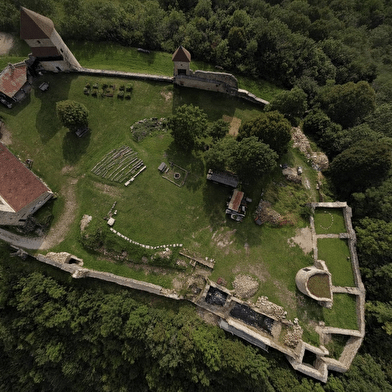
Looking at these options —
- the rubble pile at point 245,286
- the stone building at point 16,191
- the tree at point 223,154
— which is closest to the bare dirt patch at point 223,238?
the rubble pile at point 245,286

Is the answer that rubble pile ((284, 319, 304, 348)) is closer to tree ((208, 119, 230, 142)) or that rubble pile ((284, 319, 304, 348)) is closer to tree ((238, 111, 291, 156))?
tree ((238, 111, 291, 156))

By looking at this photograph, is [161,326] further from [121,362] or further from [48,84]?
[48,84]

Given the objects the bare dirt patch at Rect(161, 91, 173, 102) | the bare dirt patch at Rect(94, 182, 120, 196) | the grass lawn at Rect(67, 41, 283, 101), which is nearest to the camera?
the bare dirt patch at Rect(94, 182, 120, 196)

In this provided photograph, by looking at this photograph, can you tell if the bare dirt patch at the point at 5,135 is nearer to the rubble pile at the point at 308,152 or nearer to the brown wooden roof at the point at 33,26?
the brown wooden roof at the point at 33,26

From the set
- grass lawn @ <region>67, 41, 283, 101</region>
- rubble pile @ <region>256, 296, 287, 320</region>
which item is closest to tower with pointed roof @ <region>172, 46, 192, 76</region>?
grass lawn @ <region>67, 41, 283, 101</region>

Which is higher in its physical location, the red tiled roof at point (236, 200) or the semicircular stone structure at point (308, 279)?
the red tiled roof at point (236, 200)
